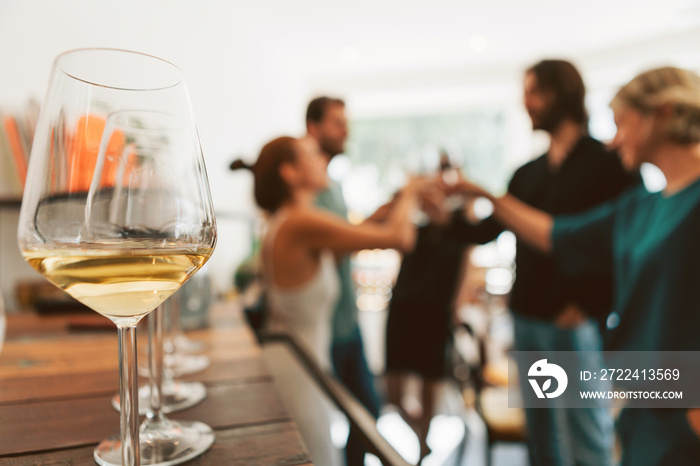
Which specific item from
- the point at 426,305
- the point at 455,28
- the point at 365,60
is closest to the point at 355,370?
the point at 426,305

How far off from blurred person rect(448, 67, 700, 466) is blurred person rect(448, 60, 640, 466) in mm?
350

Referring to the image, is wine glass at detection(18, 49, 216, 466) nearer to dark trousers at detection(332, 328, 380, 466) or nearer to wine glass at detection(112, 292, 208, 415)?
wine glass at detection(112, 292, 208, 415)

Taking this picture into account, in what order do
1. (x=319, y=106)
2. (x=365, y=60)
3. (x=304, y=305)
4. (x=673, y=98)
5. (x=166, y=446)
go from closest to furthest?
(x=166, y=446), (x=673, y=98), (x=304, y=305), (x=319, y=106), (x=365, y=60)

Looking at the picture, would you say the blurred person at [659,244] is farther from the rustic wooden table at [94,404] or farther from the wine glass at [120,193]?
the wine glass at [120,193]

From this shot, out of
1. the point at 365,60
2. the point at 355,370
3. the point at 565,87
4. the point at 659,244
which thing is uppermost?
the point at 365,60

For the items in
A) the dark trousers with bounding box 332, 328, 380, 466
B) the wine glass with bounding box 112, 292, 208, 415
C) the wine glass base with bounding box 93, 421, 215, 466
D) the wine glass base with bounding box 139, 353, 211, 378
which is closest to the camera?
the wine glass base with bounding box 93, 421, 215, 466

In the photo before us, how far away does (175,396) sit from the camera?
2.06ft

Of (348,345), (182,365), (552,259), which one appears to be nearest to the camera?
(182,365)

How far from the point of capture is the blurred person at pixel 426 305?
2305 millimetres

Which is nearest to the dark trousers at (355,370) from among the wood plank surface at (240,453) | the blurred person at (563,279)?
the blurred person at (563,279)

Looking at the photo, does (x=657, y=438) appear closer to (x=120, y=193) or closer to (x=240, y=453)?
(x=240, y=453)

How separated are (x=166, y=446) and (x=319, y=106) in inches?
78.4

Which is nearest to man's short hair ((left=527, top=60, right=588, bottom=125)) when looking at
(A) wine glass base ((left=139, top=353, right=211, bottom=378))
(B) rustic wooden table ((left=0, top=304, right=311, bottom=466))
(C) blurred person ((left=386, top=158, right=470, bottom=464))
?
(C) blurred person ((left=386, top=158, right=470, bottom=464))

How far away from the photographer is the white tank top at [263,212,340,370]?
157 centimetres
